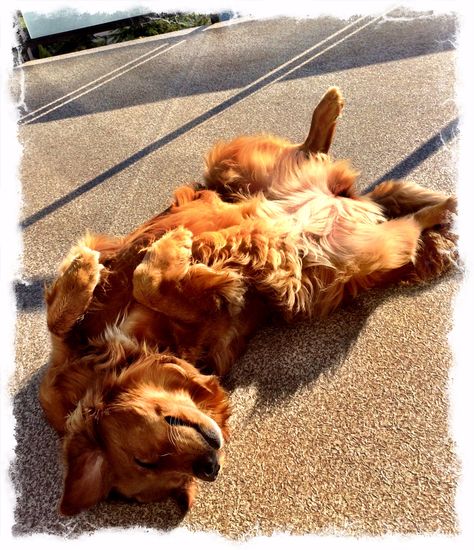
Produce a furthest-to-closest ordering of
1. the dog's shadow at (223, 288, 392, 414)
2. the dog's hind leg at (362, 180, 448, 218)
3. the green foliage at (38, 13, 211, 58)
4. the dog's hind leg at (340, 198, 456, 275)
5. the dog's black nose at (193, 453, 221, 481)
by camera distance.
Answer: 1. the green foliage at (38, 13, 211, 58)
2. the dog's hind leg at (362, 180, 448, 218)
3. the dog's hind leg at (340, 198, 456, 275)
4. the dog's shadow at (223, 288, 392, 414)
5. the dog's black nose at (193, 453, 221, 481)

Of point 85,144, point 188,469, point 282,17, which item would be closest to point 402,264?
point 188,469

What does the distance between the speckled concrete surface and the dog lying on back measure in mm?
142

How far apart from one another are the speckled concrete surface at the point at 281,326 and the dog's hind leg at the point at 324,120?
0.40 m

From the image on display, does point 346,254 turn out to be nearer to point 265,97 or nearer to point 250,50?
point 265,97

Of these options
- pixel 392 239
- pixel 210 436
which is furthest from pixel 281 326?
pixel 210 436

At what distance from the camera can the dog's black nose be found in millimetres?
1525

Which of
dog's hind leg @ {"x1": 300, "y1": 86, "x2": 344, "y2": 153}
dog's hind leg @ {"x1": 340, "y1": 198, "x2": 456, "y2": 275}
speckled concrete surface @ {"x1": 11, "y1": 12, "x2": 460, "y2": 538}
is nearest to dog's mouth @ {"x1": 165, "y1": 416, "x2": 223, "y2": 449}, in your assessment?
speckled concrete surface @ {"x1": 11, "y1": 12, "x2": 460, "y2": 538}

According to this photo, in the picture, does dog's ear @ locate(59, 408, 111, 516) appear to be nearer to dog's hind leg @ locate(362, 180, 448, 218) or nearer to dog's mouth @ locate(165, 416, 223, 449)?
dog's mouth @ locate(165, 416, 223, 449)

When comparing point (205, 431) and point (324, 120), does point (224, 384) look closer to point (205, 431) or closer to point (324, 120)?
point (205, 431)

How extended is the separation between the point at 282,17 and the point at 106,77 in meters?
1.46

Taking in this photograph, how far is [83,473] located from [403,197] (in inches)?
70.7

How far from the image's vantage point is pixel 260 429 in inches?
73.5

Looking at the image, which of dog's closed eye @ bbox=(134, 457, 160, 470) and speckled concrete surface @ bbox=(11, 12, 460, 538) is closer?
dog's closed eye @ bbox=(134, 457, 160, 470)

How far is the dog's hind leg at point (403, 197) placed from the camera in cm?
229
